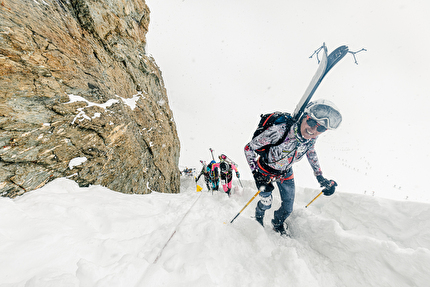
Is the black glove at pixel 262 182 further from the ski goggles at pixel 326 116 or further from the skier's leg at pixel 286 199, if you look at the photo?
the ski goggles at pixel 326 116

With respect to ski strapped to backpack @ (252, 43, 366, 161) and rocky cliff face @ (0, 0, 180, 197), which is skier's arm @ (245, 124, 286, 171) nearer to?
ski strapped to backpack @ (252, 43, 366, 161)

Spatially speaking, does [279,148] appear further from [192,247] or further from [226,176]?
[226,176]

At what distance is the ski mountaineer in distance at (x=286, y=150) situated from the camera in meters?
2.70

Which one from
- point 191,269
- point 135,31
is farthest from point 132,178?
point 135,31

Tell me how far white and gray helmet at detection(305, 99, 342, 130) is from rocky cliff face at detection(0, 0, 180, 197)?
5.63 meters

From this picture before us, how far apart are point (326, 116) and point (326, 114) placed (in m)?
0.04

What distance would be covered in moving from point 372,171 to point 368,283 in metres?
24.0

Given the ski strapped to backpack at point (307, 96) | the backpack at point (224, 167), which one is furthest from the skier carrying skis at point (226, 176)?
the ski strapped to backpack at point (307, 96)

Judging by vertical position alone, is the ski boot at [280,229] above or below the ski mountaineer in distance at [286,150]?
below

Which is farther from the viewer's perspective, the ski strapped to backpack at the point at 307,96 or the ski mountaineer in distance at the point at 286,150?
the ski strapped to backpack at the point at 307,96

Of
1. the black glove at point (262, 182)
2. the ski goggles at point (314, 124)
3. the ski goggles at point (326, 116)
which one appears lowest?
the black glove at point (262, 182)

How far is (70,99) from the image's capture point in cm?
405

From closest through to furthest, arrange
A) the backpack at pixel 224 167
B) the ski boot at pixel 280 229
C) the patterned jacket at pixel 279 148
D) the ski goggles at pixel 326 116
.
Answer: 1. the ski goggles at pixel 326 116
2. the patterned jacket at pixel 279 148
3. the ski boot at pixel 280 229
4. the backpack at pixel 224 167

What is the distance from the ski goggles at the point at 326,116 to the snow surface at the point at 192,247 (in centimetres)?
174
